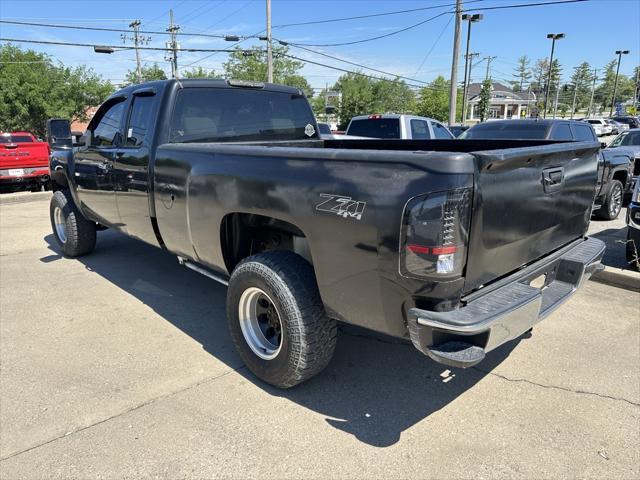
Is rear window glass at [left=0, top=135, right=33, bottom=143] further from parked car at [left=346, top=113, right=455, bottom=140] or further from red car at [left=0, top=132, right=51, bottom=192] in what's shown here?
parked car at [left=346, top=113, right=455, bottom=140]

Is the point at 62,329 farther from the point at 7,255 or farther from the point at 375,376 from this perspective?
the point at 7,255

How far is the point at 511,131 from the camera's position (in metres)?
9.07

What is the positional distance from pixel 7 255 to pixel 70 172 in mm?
1928

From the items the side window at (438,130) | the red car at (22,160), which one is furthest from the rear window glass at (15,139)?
the side window at (438,130)

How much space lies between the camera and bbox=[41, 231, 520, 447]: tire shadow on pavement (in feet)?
9.76

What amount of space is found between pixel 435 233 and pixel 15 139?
1402 centimetres

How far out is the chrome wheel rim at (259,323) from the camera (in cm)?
327

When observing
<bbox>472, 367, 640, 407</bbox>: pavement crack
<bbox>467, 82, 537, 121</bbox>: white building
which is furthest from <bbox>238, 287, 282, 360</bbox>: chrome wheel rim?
<bbox>467, 82, 537, 121</bbox>: white building

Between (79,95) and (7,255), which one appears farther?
(79,95)

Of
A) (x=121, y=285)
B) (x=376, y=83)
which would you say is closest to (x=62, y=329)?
(x=121, y=285)

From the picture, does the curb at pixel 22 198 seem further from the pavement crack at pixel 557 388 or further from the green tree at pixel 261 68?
the green tree at pixel 261 68

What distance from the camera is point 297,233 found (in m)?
3.07

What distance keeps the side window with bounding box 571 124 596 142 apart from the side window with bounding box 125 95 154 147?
27.1ft

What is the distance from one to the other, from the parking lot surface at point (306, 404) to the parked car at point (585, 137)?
4.48 meters
